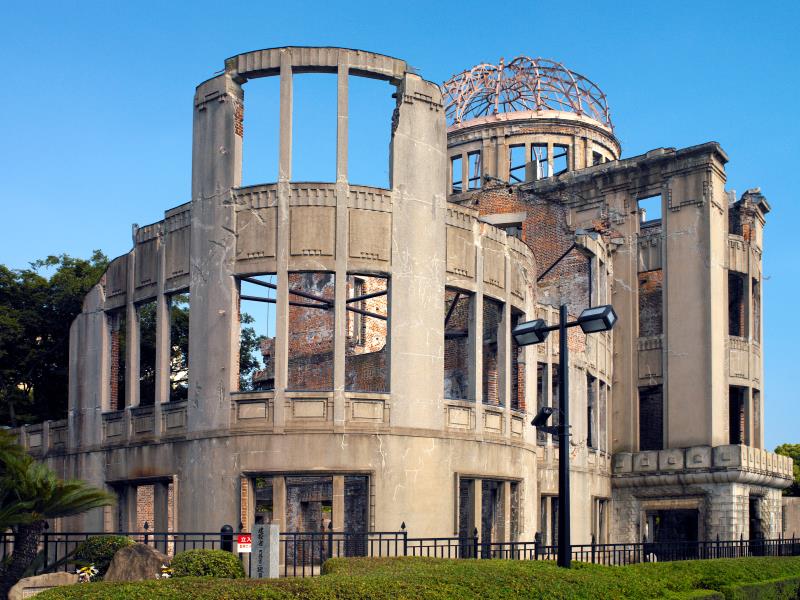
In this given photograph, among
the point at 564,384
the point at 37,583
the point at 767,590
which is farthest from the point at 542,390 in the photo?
the point at 37,583

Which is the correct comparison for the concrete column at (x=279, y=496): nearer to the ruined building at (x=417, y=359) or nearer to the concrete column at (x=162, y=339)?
the ruined building at (x=417, y=359)

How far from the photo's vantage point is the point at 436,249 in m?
27.2

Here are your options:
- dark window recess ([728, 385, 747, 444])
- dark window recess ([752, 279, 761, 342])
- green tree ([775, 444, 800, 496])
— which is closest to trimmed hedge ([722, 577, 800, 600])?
dark window recess ([728, 385, 747, 444])

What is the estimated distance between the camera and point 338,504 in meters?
25.0

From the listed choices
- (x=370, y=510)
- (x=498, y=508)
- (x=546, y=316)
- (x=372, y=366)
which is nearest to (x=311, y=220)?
(x=370, y=510)

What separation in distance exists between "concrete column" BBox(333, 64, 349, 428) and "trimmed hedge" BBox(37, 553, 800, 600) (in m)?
7.22

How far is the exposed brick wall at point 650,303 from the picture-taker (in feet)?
140

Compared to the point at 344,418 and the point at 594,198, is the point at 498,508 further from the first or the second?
the point at 594,198

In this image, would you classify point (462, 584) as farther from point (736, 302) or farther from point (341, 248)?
point (736, 302)

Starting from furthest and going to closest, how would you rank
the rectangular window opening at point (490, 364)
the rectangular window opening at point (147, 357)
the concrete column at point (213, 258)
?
the rectangular window opening at point (147, 357), the rectangular window opening at point (490, 364), the concrete column at point (213, 258)

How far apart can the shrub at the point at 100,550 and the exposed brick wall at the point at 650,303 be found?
26546 mm

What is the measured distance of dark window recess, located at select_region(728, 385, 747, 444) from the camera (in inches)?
1673

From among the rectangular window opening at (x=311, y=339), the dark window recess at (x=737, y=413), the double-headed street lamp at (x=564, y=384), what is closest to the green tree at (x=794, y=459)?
the dark window recess at (x=737, y=413)

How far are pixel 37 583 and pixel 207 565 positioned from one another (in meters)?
3.17
